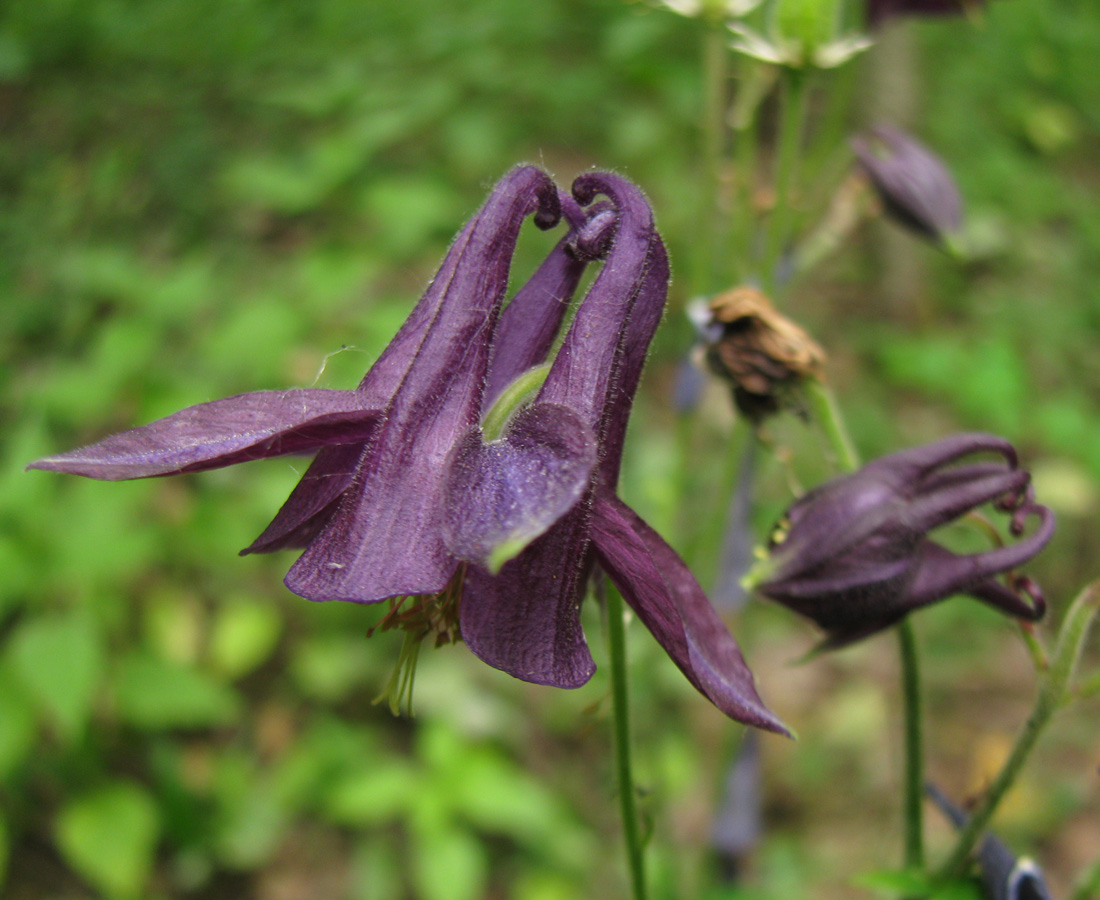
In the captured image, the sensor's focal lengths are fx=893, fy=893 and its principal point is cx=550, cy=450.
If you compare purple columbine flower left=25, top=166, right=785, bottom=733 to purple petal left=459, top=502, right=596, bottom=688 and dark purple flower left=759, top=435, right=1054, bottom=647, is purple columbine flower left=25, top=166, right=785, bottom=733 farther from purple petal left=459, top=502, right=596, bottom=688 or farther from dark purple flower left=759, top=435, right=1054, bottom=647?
dark purple flower left=759, top=435, right=1054, bottom=647

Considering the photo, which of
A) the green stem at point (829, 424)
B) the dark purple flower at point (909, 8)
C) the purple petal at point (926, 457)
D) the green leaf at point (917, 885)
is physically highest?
the dark purple flower at point (909, 8)

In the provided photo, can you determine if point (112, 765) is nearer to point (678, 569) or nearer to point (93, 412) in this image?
point (93, 412)

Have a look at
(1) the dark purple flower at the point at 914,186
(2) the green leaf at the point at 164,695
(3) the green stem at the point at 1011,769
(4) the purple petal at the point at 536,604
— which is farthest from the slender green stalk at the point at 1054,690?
(2) the green leaf at the point at 164,695

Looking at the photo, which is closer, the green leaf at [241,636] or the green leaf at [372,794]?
the green leaf at [372,794]

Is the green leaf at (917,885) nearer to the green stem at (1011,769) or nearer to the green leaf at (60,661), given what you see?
the green stem at (1011,769)

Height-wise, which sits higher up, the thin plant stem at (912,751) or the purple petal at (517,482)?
the purple petal at (517,482)

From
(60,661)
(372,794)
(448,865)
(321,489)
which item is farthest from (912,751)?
(60,661)

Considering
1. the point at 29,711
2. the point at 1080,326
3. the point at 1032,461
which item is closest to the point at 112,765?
the point at 29,711
